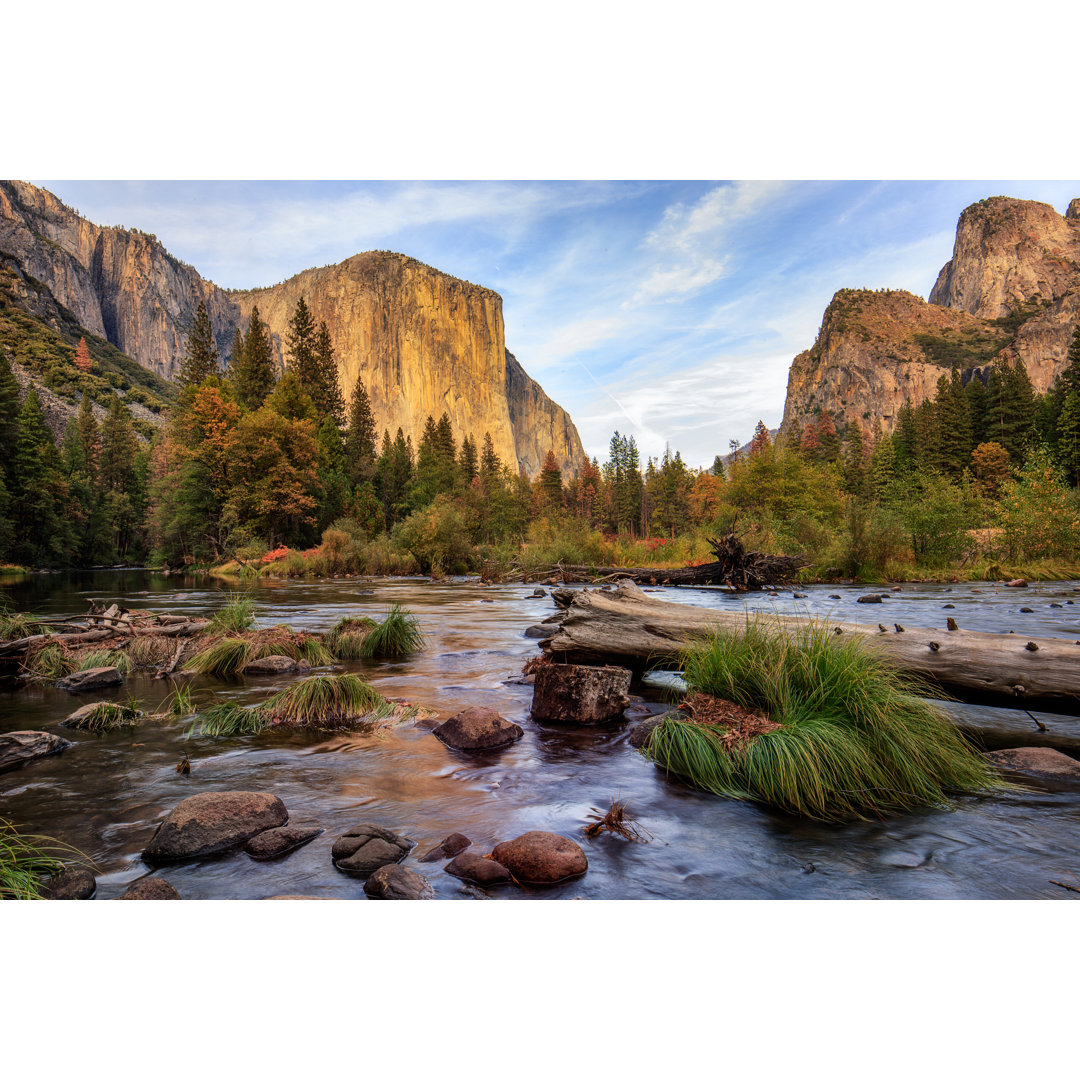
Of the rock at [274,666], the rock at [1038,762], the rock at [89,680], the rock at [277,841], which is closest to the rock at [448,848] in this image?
the rock at [277,841]

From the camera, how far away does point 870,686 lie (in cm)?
448

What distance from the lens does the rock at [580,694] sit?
20.7ft

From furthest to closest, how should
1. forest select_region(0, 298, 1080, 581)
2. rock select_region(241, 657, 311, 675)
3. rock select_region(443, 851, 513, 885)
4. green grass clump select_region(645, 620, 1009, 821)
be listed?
forest select_region(0, 298, 1080, 581) < rock select_region(241, 657, 311, 675) < green grass clump select_region(645, 620, 1009, 821) < rock select_region(443, 851, 513, 885)

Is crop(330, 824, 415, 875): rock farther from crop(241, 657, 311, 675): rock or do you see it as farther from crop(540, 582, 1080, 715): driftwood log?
crop(241, 657, 311, 675): rock

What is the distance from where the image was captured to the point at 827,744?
4051mm

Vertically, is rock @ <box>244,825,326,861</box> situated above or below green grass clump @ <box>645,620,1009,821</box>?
below

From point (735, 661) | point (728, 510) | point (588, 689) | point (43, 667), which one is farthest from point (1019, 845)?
point (728, 510)

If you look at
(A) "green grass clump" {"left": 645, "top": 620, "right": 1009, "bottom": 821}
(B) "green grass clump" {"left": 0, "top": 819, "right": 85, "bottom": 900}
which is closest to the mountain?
(A) "green grass clump" {"left": 645, "top": 620, "right": 1009, "bottom": 821}

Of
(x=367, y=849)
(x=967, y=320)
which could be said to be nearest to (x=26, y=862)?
(x=367, y=849)

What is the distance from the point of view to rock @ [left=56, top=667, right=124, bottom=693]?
779 centimetres

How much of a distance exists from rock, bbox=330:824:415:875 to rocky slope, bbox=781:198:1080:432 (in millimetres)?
139511

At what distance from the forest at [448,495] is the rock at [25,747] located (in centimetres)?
2217

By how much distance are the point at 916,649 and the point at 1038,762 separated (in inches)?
51.7

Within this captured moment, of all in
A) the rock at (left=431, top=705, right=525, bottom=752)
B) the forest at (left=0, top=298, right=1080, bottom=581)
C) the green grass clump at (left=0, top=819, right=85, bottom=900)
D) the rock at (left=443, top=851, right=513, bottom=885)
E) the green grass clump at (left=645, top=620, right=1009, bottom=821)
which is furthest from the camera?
the forest at (left=0, top=298, right=1080, bottom=581)
